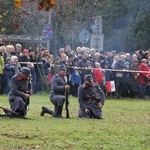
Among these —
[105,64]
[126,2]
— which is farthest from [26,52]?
[126,2]

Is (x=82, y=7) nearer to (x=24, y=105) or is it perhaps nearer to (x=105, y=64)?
(x=105, y=64)

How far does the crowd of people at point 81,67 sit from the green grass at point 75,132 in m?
5.72

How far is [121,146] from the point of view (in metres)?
13.6

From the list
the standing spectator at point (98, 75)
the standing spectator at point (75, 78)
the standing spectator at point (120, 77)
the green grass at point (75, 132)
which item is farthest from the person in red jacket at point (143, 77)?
the green grass at point (75, 132)

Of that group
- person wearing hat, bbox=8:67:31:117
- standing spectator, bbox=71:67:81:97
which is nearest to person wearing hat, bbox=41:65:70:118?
person wearing hat, bbox=8:67:31:117

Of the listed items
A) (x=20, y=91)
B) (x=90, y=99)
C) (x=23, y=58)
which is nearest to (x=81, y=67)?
(x=23, y=58)

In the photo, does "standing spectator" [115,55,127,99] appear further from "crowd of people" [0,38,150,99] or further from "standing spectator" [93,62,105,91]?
"standing spectator" [93,62,105,91]

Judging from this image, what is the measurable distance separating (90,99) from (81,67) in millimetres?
8613

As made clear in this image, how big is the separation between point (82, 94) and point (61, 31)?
2833 cm

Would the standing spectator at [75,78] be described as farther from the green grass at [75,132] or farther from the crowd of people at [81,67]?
the green grass at [75,132]

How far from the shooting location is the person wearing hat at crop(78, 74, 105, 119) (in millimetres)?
19969

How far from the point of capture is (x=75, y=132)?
15.5 m

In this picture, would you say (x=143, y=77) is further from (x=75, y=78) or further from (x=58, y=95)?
(x=58, y=95)

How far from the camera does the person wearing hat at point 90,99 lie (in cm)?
1997
